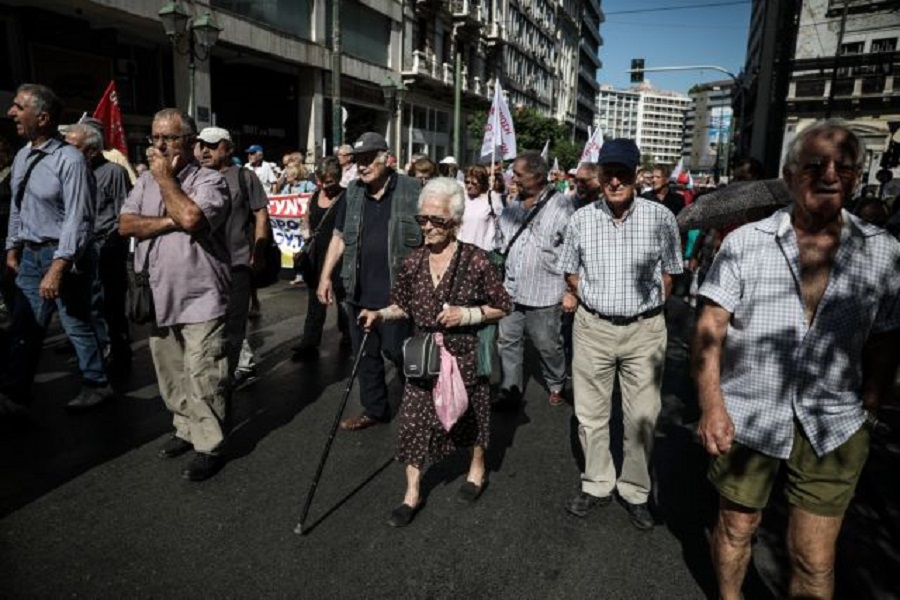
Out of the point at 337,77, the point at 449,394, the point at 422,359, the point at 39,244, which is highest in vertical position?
the point at 337,77

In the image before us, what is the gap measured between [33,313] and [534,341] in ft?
12.2

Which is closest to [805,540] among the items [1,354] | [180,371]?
[180,371]

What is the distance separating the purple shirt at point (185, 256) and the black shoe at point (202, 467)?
32.5 inches

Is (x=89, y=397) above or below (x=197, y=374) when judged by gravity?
below

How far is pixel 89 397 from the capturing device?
15.0 ft

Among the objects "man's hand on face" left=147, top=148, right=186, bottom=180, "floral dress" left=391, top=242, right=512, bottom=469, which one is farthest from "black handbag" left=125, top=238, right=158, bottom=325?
"floral dress" left=391, top=242, right=512, bottom=469

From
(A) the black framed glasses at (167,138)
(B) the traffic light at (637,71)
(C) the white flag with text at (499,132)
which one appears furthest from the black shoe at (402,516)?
(B) the traffic light at (637,71)

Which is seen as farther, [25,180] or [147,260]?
[25,180]

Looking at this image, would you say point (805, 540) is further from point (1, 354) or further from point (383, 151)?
point (1, 354)

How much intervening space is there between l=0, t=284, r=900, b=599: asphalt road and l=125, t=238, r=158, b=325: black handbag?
95cm

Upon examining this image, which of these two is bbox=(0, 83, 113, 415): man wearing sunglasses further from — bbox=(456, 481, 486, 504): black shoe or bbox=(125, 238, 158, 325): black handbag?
bbox=(456, 481, 486, 504): black shoe

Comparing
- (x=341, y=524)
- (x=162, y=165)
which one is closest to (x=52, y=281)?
Result: (x=162, y=165)

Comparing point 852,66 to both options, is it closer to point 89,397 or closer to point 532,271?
point 532,271

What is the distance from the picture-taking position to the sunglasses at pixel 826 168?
195 centimetres
